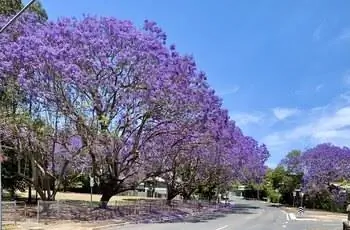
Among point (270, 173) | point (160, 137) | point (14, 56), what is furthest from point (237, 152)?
point (270, 173)

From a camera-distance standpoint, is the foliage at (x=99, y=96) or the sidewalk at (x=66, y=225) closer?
the sidewalk at (x=66, y=225)

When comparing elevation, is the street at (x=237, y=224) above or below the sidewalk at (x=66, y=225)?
above

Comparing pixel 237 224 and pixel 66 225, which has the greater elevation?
pixel 237 224

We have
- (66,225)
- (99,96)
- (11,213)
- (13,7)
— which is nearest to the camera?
(66,225)

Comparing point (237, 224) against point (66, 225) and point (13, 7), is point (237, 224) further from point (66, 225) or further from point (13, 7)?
point (13, 7)

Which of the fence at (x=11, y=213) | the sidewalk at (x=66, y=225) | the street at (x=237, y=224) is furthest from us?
the street at (x=237, y=224)

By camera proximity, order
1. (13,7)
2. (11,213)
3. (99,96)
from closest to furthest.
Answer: (11,213) < (99,96) < (13,7)

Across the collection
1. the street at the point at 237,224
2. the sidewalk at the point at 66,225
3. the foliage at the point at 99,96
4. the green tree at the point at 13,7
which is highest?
the green tree at the point at 13,7

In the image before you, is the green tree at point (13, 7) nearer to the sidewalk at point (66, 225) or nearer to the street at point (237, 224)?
the sidewalk at point (66, 225)

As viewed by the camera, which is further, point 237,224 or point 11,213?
point 237,224

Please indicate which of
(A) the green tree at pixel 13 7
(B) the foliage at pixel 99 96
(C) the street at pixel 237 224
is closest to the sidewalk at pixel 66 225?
(C) the street at pixel 237 224

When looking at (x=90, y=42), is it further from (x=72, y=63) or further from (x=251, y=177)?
(x=251, y=177)

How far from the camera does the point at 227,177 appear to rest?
70.2 metres

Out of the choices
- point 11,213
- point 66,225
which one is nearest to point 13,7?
point 11,213
